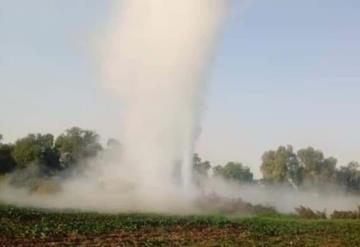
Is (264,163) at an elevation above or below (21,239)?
above

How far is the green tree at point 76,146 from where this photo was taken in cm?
7831

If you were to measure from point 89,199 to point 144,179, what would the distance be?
6088 millimetres

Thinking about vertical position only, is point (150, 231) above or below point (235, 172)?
below

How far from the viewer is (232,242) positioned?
26109 mm

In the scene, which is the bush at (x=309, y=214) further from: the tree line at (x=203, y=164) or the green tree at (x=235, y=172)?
the green tree at (x=235, y=172)

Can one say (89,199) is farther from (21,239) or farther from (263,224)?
(21,239)

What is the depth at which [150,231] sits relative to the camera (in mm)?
27609

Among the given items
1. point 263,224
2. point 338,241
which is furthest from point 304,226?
point 338,241

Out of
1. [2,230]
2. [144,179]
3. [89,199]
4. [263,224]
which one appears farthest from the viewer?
[144,179]

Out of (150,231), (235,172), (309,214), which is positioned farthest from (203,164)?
(150,231)

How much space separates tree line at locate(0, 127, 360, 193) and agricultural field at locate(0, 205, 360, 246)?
34.1 m

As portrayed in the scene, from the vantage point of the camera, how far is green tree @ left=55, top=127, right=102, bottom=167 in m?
78.3

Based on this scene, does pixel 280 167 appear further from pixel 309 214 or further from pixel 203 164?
pixel 309 214

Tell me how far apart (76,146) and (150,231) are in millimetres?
54310
